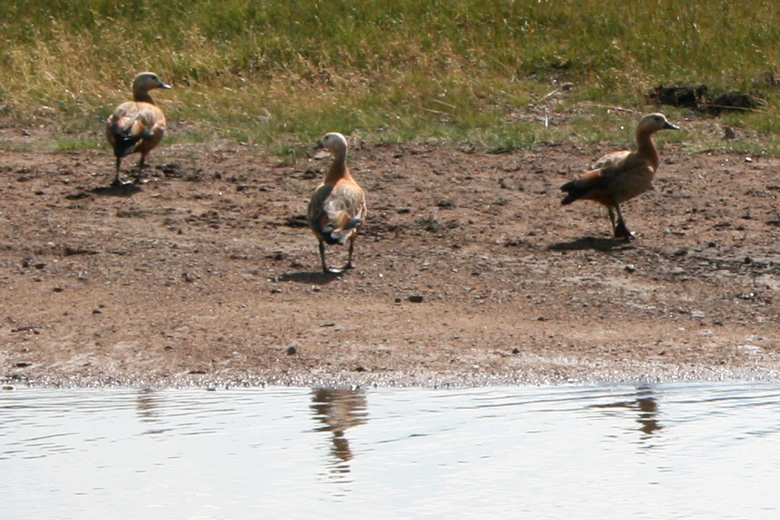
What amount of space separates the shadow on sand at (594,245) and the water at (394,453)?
310 cm

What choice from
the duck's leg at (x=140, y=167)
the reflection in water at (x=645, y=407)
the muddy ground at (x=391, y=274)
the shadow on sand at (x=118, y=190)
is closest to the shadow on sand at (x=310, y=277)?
the muddy ground at (x=391, y=274)

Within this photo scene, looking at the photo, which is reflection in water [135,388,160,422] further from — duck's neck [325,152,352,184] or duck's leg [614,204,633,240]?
duck's leg [614,204,633,240]

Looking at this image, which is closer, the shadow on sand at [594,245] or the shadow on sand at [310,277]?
the shadow on sand at [310,277]

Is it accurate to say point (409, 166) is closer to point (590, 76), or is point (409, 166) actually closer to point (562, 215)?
point (562, 215)

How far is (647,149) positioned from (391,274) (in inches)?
107

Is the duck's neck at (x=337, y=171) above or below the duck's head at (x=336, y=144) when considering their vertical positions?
below

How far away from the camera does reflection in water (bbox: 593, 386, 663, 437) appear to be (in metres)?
6.71

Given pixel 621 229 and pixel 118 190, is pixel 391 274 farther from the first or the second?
pixel 118 190

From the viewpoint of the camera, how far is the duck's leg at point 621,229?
10.7m

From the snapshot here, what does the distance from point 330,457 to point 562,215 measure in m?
5.66

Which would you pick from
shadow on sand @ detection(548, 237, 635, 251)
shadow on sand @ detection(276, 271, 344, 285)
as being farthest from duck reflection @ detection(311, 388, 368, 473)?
shadow on sand @ detection(548, 237, 635, 251)

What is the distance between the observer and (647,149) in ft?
37.1

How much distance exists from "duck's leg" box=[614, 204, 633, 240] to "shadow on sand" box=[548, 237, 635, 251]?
0.13 ft

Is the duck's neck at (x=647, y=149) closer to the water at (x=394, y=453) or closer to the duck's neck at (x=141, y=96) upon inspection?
the water at (x=394, y=453)
